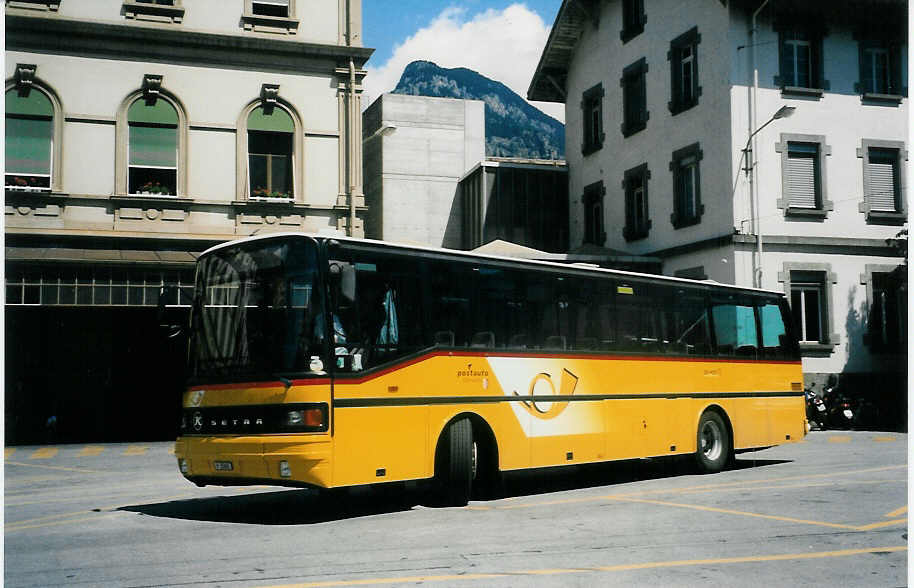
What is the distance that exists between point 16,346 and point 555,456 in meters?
16.4

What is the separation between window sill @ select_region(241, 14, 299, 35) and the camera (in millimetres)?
24516

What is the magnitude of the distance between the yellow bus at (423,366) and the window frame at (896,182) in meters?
14.3

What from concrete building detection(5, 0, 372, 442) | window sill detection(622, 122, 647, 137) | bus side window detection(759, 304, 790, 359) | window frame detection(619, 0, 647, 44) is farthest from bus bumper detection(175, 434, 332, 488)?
window frame detection(619, 0, 647, 44)

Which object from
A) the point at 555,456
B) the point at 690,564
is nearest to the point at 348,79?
the point at 555,456

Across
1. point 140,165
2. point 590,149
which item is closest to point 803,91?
point 590,149

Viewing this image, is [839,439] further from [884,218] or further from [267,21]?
[267,21]

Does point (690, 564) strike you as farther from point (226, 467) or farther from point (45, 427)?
point (45, 427)

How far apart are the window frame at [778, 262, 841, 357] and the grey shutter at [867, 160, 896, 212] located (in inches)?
88.5

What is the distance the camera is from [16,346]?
24.5 m

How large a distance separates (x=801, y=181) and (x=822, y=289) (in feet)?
10.0

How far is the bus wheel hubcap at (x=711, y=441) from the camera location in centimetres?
1611

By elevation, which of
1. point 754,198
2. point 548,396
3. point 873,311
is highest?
point 754,198

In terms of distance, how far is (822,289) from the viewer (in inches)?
1104

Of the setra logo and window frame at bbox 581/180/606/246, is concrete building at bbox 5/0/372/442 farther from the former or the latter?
the setra logo
